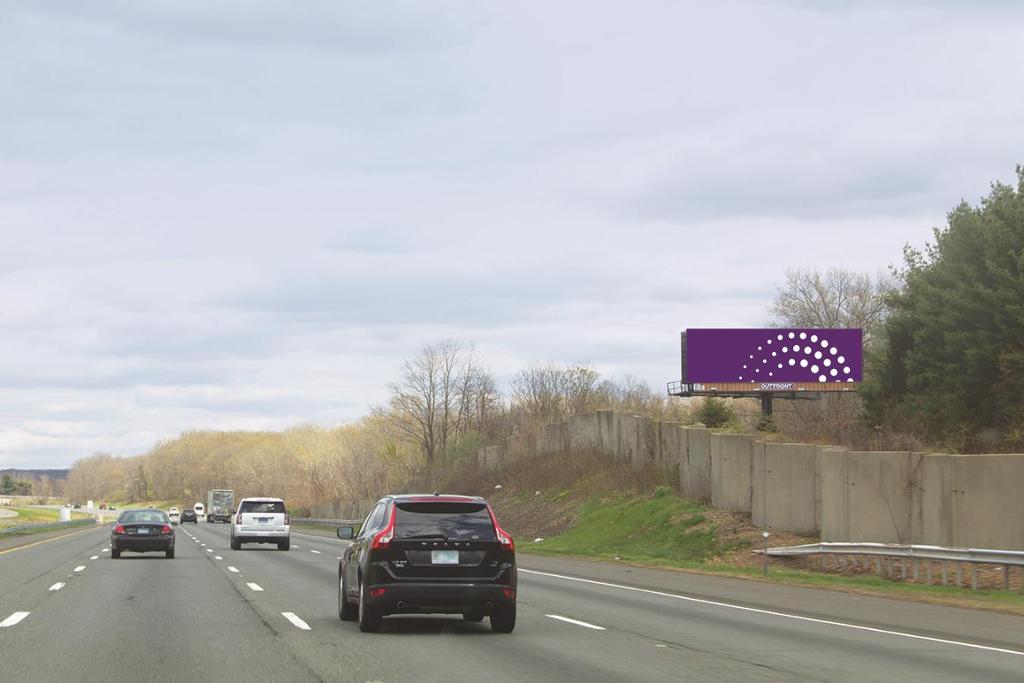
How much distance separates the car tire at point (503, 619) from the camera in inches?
673

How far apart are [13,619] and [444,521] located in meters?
6.73

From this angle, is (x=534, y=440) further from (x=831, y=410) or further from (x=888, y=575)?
(x=888, y=575)

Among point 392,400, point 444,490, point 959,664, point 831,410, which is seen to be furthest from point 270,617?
point 392,400

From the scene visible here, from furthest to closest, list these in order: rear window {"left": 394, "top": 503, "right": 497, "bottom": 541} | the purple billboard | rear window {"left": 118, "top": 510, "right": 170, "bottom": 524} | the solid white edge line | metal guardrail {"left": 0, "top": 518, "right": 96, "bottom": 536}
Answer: metal guardrail {"left": 0, "top": 518, "right": 96, "bottom": 536} → the purple billboard → rear window {"left": 118, "top": 510, "right": 170, "bottom": 524} → rear window {"left": 394, "top": 503, "right": 497, "bottom": 541} → the solid white edge line

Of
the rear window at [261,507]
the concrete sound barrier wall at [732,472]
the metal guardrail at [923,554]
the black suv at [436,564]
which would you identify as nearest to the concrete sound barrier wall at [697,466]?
the concrete sound barrier wall at [732,472]

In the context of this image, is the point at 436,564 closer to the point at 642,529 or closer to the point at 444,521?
the point at 444,521

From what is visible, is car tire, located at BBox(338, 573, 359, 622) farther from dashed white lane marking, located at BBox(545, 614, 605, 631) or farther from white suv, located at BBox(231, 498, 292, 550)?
white suv, located at BBox(231, 498, 292, 550)

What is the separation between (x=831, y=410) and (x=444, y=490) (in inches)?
1234

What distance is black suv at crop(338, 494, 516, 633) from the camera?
16406 millimetres

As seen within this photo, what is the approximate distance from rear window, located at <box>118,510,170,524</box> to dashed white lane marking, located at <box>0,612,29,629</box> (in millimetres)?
21237

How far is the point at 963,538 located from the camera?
28.5 metres

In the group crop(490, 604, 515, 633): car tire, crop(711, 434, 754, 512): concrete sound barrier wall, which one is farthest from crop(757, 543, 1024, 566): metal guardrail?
crop(490, 604, 515, 633): car tire

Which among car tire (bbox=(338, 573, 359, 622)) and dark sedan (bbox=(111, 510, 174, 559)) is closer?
car tire (bbox=(338, 573, 359, 622))

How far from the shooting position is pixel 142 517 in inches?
1624
